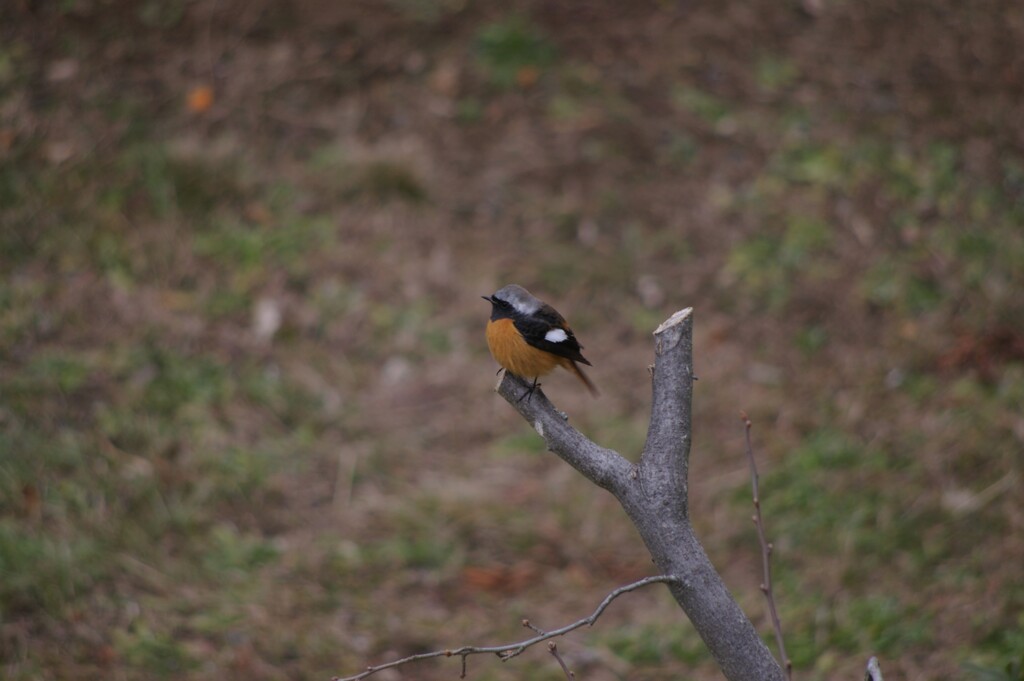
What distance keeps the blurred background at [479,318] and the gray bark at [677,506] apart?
871 millimetres

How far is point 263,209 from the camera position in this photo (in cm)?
676

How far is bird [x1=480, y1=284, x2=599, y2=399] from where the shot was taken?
3.18 m

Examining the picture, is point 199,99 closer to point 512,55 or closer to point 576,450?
point 512,55

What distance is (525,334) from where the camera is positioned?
126 inches

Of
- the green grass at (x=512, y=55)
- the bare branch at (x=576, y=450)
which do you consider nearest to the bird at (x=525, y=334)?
the bare branch at (x=576, y=450)

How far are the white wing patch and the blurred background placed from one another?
1651mm

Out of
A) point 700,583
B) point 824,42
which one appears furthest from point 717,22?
point 700,583

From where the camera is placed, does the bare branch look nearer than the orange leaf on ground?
Yes

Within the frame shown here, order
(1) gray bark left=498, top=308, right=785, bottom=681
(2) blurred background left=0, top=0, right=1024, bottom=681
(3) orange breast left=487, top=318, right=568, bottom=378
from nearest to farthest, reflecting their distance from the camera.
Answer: (1) gray bark left=498, top=308, right=785, bottom=681 < (3) orange breast left=487, top=318, right=568, bottom=378 < (2) blurred background left=0, top=0, right=1024, bottom=681

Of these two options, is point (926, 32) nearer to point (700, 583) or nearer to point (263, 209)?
point (263, 209)

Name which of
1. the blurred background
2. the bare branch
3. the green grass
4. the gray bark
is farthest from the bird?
the green grass

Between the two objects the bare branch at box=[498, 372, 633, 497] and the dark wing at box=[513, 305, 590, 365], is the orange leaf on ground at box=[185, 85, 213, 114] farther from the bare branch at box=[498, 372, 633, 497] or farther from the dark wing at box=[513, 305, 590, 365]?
the bare branch at box=[498, 372, 633, 497]

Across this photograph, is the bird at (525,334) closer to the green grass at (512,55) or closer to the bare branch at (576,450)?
the bare branch at (576,450)

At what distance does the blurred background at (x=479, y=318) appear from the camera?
14.1ft
